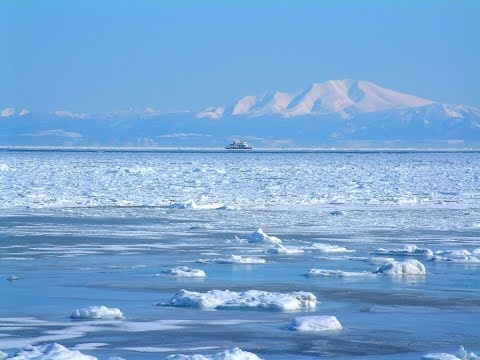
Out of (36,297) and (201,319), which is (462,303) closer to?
(201,319)

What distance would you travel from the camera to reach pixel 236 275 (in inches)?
541

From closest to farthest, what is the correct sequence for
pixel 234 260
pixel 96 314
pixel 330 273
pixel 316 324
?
pixel 316 324 → pixel 96 314 → pixel 330 273 → pixel 234 260

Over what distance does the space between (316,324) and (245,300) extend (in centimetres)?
144

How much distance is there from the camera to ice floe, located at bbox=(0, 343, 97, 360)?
8320mm

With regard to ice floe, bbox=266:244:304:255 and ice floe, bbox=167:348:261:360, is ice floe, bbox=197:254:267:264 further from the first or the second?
ice floe, bbox=167:348:261:360

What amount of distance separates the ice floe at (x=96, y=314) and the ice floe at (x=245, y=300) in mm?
933

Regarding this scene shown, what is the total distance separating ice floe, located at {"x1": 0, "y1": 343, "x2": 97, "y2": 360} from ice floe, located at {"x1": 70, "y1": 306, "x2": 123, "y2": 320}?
1.68m

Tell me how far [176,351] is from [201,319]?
154 cm

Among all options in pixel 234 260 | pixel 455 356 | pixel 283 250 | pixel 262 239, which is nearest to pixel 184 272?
pixel 234 260

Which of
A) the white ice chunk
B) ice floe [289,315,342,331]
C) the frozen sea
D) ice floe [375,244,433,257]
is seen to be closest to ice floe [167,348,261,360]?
the frozen sea

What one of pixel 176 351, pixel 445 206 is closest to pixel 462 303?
pixel 176 351

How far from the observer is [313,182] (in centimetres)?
4319

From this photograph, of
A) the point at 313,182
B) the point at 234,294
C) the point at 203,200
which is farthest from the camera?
the point at 313,182

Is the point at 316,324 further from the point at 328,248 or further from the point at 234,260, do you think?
the point at 328,248
